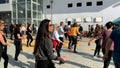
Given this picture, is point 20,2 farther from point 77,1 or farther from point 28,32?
point 28,32

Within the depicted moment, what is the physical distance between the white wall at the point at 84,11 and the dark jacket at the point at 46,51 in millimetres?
29462

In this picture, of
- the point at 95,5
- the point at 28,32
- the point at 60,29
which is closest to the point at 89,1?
the point at 95,5

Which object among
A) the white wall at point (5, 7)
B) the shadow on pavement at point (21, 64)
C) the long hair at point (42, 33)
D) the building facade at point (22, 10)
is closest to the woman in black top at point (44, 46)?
the long hair at point (42, 33)

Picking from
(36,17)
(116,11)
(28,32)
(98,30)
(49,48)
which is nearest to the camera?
(49,48)

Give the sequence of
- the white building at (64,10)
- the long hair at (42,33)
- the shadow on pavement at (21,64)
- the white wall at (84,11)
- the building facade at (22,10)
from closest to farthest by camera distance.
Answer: the long hair at (42,33) → the shadow on pavement at (21,64) → the white wall at (84,11) → the white building at (64,10) → the building facade at (22,10)

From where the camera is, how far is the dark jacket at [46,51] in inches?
211

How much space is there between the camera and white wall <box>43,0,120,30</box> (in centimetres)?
3412

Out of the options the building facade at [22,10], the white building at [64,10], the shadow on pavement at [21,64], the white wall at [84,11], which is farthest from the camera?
the building facade at [22,10]

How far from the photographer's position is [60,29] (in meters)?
12.6

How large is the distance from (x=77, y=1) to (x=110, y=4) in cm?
444

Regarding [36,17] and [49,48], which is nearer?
[49,48]

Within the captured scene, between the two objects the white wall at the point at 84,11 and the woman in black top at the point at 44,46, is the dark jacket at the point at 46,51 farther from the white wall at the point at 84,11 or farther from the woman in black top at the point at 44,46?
the white wall at the point at 84,11

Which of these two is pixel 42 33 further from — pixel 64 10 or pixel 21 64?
pixel 64 10

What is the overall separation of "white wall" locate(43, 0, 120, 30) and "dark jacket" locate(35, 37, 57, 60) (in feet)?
96.7
